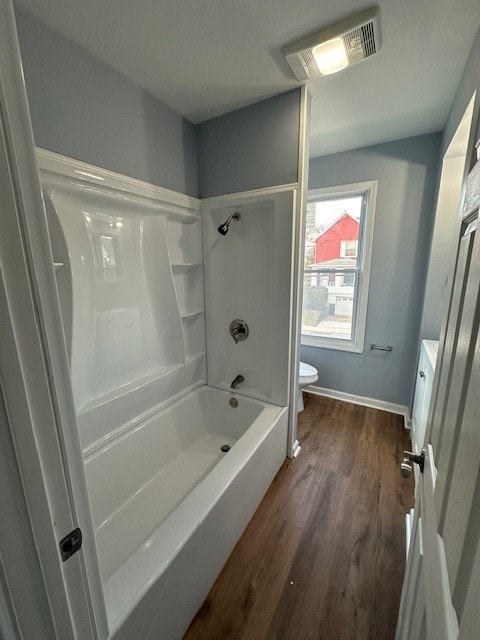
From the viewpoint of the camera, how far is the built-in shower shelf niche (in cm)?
128

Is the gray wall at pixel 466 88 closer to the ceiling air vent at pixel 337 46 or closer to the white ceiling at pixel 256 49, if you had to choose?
the white ceiling at pixel 256 49

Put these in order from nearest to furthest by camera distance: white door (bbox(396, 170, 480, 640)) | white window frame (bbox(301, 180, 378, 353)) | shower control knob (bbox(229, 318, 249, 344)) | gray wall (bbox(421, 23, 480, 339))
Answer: white door (bbox(396, 170, 480, 640)) < gray wall (bbox(421, 23, 480, 339)) < shower control knob (bbox(229, 318, 249, 344)) < white window frame (bbox(301, 180, 378, 353))

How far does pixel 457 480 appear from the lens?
1.51 feet

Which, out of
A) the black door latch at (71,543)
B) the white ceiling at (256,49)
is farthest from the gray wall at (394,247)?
the black door latch at (71,543)

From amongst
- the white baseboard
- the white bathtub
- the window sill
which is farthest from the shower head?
the white baseboard

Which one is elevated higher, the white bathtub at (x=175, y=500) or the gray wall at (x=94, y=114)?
the gray wall at (x=94, y=114)

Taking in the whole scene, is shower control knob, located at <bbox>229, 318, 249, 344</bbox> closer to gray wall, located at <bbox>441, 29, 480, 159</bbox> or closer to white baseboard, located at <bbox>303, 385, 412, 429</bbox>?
white baseboard, located at <bbox>303, 385, 412, 429</bbox>

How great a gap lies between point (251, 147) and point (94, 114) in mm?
912

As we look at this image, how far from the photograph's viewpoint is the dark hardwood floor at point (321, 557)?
1.07 meters

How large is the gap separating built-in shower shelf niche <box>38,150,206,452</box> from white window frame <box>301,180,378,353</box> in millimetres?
1431

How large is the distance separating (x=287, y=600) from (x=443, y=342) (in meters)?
1.32

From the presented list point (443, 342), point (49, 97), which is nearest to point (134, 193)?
point (49, 97)

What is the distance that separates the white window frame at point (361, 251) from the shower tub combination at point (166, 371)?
111 cm

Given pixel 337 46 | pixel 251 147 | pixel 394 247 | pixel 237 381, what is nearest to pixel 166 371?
pixel 237 381
